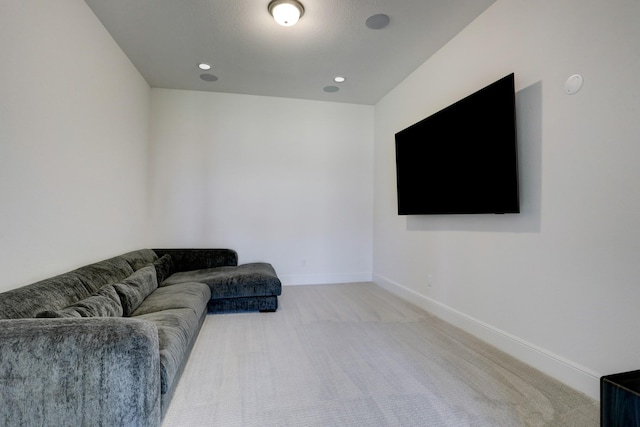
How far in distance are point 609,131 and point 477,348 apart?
5.99 feet

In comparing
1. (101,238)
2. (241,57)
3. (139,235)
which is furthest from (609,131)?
(139,235)

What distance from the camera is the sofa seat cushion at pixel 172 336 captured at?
1.58 m

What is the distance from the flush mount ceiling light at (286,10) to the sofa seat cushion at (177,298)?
2.55 metres

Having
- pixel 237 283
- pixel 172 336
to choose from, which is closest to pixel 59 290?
pixel 172 336

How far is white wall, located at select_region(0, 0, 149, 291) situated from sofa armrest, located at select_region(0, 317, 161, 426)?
0.86 metres

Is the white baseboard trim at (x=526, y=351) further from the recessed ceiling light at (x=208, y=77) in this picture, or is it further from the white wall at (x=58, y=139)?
the recessed ceiling light at (x=208, y=77)

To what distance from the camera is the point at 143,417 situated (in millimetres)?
1327

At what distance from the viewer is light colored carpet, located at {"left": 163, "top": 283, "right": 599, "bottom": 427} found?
167cm

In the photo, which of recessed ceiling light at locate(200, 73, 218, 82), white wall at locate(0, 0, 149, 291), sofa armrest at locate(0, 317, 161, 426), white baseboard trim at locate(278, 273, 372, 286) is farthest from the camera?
white baseboard trim at locate(278, 273, 372, 286)

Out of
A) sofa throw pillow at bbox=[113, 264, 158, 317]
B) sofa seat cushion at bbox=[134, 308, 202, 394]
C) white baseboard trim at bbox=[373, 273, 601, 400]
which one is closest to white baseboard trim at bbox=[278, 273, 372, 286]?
white baseboard trim at bbox=[373, 273, 601, 400]

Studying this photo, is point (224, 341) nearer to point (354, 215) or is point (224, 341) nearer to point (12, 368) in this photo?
point (12, 368)

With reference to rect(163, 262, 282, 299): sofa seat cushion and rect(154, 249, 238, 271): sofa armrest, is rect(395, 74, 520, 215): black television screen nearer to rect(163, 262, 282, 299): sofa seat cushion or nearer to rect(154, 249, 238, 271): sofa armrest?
rect(163, 262, 282, 299): sofa seat cushion

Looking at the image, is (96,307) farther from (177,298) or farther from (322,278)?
(322,278)

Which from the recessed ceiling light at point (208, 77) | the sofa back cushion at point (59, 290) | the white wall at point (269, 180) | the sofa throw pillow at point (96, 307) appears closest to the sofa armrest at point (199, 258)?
the white wall at point (269, 180)
